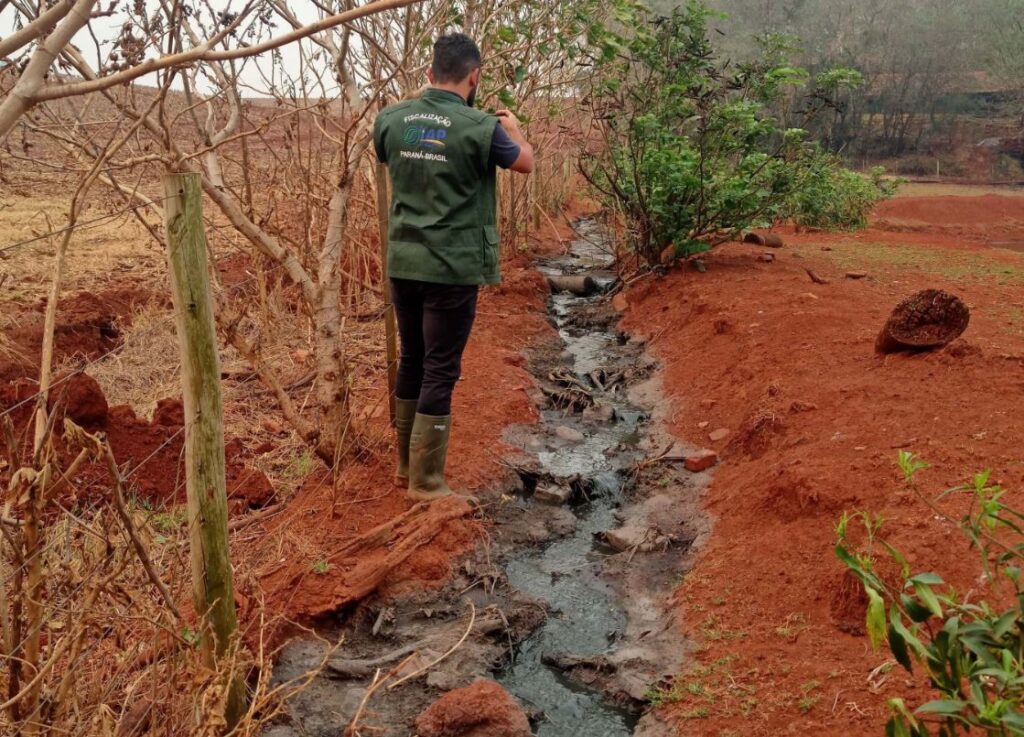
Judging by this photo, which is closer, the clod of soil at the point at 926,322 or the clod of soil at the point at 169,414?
the clod of soil at the point at 169,414

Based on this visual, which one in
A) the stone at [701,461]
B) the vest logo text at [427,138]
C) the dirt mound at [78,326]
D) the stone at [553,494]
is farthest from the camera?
the dirt mound at [78,326]

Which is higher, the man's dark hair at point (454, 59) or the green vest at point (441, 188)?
the man's dark hair at point (454, 59)

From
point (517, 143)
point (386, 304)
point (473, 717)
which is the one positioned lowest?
point (473, 717)

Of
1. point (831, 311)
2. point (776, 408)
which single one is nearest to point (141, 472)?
point (776, 408)

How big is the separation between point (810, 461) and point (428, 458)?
1.80m

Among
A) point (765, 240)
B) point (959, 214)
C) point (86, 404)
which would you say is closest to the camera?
point (86, 404)

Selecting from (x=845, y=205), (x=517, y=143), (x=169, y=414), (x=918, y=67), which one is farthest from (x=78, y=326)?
(x=918, y=67)

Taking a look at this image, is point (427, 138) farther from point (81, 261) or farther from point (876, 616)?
point (81, 261)

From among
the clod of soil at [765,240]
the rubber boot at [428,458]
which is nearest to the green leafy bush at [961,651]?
the rubber boot at [428,458]

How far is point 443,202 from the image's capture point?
3.79m

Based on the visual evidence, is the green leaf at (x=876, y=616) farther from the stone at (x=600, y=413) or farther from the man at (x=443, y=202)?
the stone at (x=600, y=413)

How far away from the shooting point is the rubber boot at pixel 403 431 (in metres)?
4.29

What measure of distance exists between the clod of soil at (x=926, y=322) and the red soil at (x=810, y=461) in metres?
0.09

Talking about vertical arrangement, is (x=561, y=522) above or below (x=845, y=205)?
below
